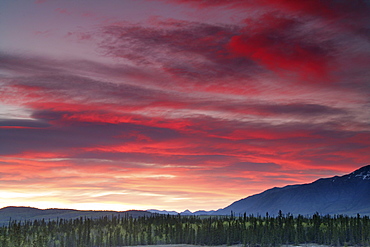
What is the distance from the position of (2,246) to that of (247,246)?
350 feet

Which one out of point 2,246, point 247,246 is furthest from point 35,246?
point 247,246

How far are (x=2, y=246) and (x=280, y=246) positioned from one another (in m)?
121

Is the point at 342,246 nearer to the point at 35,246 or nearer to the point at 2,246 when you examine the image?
the point at 35,246

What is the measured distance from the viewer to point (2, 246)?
19488cm

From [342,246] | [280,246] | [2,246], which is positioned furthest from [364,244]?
[2,246]

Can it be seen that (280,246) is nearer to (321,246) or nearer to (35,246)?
(321,246)

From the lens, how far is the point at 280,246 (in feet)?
643

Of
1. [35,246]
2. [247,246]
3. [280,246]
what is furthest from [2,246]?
[280,246]

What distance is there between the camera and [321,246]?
642 feet

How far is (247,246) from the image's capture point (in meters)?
199

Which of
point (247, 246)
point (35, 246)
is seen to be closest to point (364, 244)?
point (247, 246)

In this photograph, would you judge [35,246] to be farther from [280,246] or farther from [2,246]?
[280,246]

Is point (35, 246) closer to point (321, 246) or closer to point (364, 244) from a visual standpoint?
point (321, 246)

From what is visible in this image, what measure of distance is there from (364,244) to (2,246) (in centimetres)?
15604
